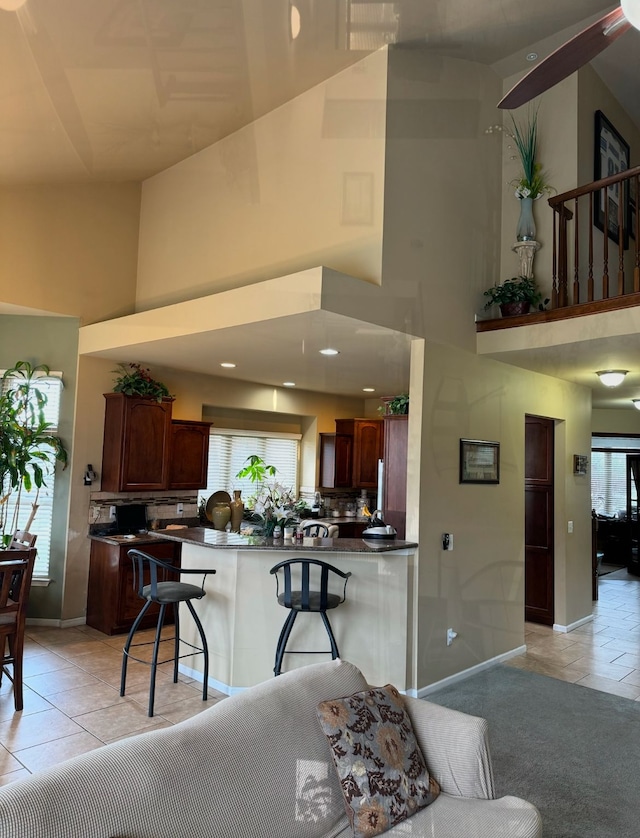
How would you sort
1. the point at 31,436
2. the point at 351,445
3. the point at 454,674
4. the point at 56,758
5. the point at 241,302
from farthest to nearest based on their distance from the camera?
the point at 351,445, the point at 31,436, the point at 454,674, the point at 241,302, the point at 56,758

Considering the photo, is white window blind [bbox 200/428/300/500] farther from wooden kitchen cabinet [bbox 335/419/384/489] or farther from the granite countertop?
the granite countertop

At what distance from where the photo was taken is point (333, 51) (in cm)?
399

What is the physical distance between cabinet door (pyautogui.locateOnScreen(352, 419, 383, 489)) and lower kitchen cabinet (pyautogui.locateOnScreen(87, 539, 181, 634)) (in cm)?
341

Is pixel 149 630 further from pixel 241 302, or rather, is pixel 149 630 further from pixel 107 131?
pixel 107 131

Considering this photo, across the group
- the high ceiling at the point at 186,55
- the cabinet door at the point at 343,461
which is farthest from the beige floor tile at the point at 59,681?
the cabinet door at the point at 343,461

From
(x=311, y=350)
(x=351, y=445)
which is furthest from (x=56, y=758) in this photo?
(x=351, y=445)

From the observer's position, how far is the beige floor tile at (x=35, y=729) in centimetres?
322

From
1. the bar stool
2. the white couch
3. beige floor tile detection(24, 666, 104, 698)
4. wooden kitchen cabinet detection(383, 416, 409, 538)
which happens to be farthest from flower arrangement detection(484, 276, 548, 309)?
→ beige floor tile detection(24, 666, 104, 698)

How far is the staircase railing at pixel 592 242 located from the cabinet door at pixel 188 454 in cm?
365

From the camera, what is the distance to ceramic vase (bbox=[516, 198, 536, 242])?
4926 mm

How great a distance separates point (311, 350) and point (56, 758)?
10.6ft

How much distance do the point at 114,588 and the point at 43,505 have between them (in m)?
1.06

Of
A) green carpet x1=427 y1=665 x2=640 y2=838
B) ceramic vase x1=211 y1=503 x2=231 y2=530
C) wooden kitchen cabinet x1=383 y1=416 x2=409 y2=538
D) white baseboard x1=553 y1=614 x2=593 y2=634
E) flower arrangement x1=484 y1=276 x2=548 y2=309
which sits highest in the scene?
flower arrangement x1=484 y1=276 x2=548 y2=309

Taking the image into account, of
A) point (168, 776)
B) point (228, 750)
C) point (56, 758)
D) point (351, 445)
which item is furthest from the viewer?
point (351, 445)
